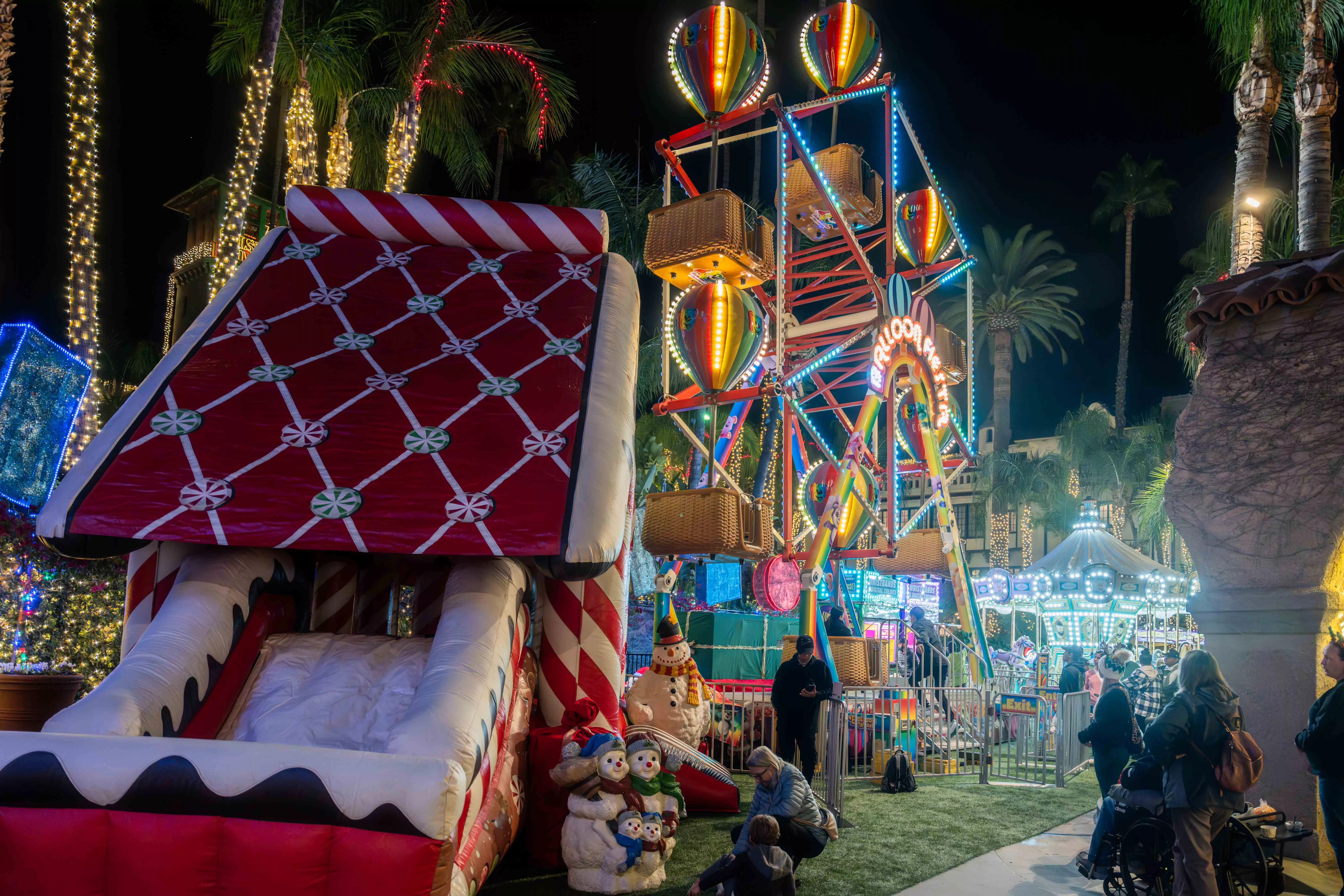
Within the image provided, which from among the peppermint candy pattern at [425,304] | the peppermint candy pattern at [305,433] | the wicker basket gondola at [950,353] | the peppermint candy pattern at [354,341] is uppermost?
the wicker basket gondola at [950,353]

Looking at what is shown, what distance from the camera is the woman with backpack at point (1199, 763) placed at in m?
5.55

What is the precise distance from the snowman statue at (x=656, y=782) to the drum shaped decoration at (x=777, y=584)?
479 centimetres

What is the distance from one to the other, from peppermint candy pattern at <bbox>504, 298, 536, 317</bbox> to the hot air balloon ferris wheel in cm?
458

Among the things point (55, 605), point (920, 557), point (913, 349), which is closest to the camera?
point (55, 605)

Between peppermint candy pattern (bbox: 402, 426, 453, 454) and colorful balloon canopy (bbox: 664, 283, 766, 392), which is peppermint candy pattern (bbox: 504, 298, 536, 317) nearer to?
peppermint candy pattern (bbox: 402, 426, 453, 454)

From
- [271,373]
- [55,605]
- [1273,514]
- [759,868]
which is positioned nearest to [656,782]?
[759,868]

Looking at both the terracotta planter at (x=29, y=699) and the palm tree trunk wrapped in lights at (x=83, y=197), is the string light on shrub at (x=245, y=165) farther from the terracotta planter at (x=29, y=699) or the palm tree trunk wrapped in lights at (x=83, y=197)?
Result: the terracotta planter at (x=29, y=699)

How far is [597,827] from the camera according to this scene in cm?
566

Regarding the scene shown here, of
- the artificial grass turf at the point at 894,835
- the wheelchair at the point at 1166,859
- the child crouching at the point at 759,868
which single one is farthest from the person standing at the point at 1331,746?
the child crouching at the point at 759,868

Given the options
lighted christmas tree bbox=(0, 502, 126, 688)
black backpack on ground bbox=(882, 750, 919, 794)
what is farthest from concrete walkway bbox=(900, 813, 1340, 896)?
lighted christmas tree bbox=(0, 502, 126, 688)

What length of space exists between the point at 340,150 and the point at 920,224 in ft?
33.7

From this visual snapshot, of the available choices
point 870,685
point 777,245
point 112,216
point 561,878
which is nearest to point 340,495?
point 561,878

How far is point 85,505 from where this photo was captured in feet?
12.4

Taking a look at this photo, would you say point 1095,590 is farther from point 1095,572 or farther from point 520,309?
point 520,309
